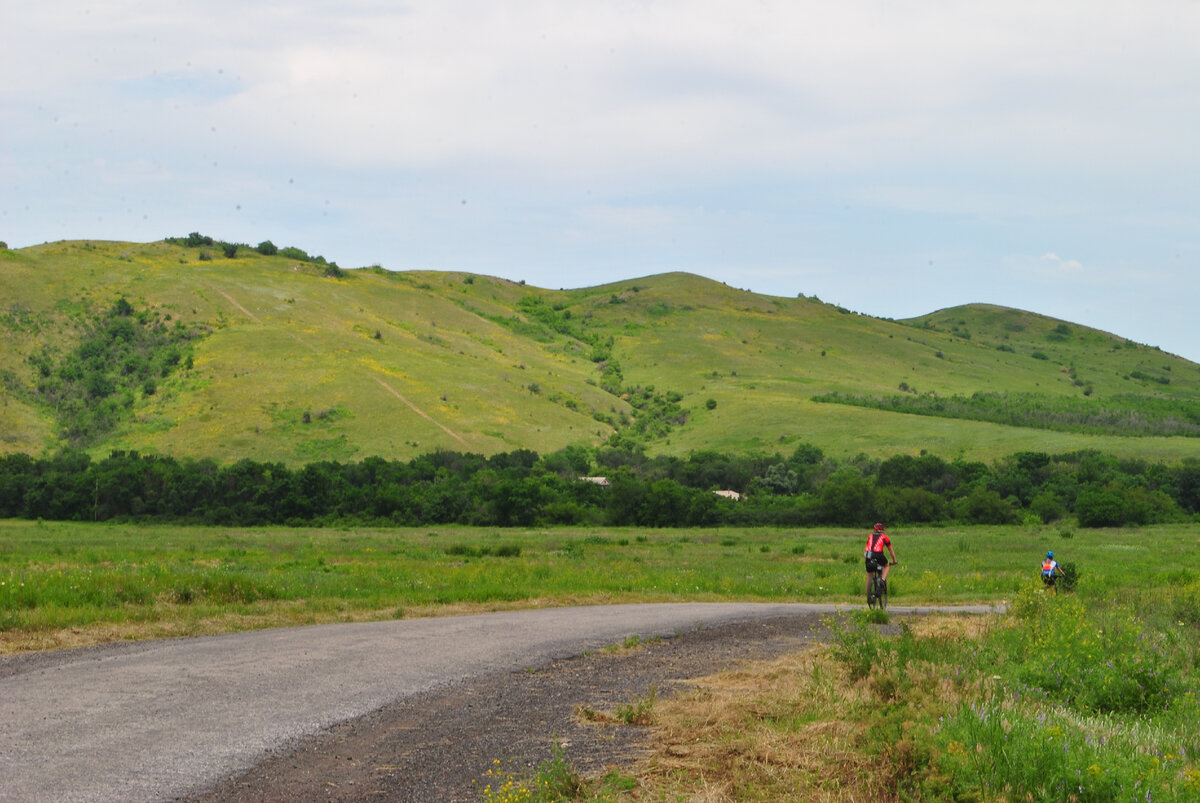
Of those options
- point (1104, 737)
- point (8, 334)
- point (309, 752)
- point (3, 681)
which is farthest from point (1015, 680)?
point (8, 334)

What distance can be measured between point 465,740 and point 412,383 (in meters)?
115

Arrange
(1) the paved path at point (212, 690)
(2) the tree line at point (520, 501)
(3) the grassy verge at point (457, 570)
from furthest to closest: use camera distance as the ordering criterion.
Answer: (2) the tree line at point (520, 501)
(3) the grassy verge at point (457, 570)
(1) the paved path at point (212, 690)

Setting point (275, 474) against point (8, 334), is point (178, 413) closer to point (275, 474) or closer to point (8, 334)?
point (8, 334)

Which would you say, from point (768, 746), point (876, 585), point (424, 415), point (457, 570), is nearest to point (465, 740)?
point (768, 746)

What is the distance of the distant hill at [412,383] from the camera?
106 m

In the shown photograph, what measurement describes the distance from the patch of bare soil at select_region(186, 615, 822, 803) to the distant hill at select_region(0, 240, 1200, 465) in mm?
88165

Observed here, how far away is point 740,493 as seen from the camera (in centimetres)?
9394

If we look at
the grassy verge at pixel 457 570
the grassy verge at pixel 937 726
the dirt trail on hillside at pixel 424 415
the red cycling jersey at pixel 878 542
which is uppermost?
the dirt trail on hillside at pixel 424 415

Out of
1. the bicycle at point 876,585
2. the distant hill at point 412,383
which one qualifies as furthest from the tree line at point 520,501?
the bicycle at point 876,585

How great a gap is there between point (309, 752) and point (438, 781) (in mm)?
1524

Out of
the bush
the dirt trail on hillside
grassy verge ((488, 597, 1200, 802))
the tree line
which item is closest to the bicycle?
the bush

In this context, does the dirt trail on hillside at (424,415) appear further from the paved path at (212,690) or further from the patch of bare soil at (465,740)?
the patch of bare soil at (465,740)

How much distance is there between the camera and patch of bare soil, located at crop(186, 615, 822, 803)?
24.3 ft

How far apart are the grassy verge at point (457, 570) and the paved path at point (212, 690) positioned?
2.45 metres
